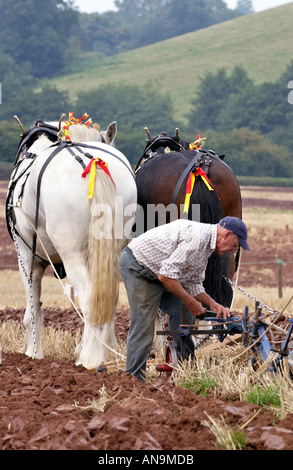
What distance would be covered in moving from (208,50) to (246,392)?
301ft

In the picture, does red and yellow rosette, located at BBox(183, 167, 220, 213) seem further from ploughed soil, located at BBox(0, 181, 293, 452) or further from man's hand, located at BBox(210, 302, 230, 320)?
ploughed soil, located at BBox(0, 181, 293, 452)

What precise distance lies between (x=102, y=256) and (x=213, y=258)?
116 centimetres

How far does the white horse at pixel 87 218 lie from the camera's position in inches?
260

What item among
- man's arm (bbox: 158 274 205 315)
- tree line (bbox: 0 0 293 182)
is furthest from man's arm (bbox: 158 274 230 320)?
tree line (bbox: 0 0 293 182)

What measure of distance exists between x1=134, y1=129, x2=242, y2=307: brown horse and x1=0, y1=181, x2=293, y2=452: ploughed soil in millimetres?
1483

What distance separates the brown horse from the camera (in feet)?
23.8

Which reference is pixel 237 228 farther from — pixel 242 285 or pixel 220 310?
pixel 242 285

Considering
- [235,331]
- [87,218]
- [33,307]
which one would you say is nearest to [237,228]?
[235,331]

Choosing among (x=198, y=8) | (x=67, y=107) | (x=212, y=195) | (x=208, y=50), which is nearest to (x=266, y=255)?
(x=212, y=195)

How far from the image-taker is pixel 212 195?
24.4ft

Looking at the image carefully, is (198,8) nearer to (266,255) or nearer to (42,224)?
(266,255)

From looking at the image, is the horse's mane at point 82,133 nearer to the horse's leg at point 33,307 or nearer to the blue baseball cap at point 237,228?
the horse's leg at point 33,307

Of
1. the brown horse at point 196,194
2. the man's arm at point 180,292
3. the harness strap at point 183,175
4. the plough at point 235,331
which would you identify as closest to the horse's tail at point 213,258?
the brown horse at point 196,194

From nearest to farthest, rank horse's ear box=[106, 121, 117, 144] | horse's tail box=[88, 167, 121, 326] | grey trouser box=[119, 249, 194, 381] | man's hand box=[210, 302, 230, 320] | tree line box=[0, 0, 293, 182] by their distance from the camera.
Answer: man's hand box=[210, 302, 230, 320] → grey trouser box=[119, 249, 194, 381] → horse's tail box=[88, 167, 121, 326] → horse's ear box=[106, 121, 117, 144] → tree line box=[0, 0, 293, 182]
